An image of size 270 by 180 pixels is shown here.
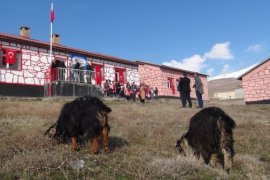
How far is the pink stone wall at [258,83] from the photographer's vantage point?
31016mm

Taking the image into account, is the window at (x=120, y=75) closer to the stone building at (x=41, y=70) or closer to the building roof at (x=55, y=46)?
the building roof at (x=55, y=46)

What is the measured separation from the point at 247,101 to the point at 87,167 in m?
29.9

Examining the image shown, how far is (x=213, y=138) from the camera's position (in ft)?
20.0

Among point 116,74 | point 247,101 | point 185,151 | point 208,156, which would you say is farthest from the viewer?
point 247,101

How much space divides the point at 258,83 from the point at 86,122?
92.4ft

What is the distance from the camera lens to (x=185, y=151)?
22.0 feet

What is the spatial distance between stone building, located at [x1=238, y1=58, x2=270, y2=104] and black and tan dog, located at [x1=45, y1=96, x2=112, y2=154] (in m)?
27.4

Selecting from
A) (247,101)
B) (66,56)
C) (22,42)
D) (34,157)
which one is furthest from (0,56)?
(247,101)

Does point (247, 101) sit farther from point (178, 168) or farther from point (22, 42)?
point (178, 168)

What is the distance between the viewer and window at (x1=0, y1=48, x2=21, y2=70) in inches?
852

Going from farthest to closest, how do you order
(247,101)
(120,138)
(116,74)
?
1. (247,101)
2. (116,74)
3. (120,138)

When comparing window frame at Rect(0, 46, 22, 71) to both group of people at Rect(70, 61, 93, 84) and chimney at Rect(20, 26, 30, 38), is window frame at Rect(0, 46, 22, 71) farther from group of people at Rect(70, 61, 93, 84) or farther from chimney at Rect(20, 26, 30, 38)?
chimney at Rect(20, 26, 30, 38)

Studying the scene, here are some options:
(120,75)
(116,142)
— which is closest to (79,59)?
(120,75)

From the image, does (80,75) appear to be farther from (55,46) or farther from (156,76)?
(156,76)
